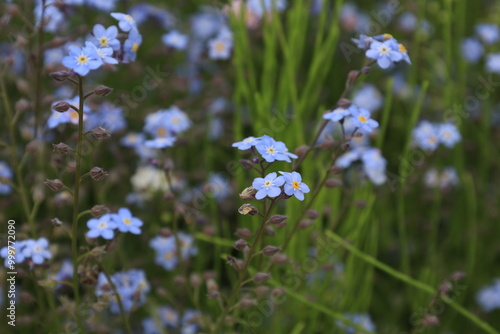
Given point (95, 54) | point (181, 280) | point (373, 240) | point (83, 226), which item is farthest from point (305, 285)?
point (95, 54)

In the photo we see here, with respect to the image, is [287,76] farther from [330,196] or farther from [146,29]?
[146,29]

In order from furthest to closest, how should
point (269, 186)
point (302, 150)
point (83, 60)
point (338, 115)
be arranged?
point (302, 150) < point (338, 115) < point (83, 60) < point (269, 186)

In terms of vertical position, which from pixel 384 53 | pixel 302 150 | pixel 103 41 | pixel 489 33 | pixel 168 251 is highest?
pixel 384 53

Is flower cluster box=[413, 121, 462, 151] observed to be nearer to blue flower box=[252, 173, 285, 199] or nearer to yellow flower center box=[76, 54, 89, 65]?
blue flower box=[252, 173, 285, 199]

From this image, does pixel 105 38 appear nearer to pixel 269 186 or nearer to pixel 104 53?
pixel 104 53

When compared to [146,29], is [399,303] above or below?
below

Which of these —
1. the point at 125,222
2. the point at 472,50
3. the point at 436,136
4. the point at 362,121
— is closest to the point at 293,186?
the point at 362,121

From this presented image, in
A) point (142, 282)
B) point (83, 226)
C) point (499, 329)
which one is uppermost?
point (142, 282)
